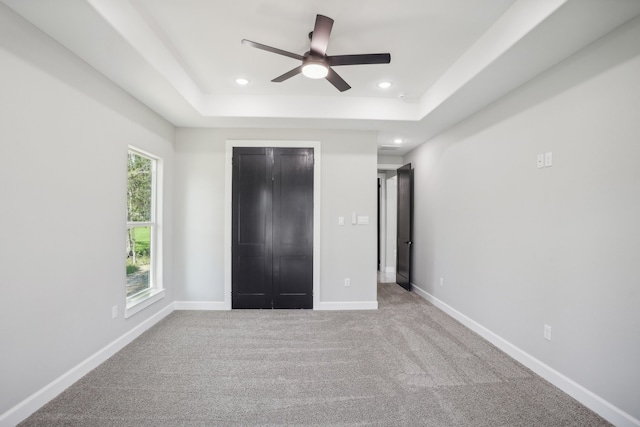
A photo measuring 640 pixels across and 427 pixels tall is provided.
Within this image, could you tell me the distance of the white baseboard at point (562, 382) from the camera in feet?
5.94

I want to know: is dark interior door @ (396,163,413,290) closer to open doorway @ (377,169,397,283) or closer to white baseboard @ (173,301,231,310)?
open doorway @ (377,169,397,283)

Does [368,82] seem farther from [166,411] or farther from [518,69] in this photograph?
[166,411]

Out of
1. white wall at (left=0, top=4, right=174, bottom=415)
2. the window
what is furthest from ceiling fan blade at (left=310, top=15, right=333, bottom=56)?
the window

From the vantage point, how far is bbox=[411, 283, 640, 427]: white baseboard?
181 centimetres

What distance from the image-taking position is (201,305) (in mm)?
3996

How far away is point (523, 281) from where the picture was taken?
2.61 m

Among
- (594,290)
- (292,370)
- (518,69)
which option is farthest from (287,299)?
(518,69)

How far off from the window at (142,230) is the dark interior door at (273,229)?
3.18 feet

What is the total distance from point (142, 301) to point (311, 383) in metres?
2.15

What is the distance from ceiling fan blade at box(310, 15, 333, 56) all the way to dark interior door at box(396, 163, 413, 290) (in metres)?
3.46

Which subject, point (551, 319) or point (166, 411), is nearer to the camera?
point (166, 411)

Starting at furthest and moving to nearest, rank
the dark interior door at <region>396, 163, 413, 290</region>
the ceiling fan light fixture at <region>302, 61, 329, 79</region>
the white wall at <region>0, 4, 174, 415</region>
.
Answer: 1. the dark interior door at <region>396, 163, 413, 290</region>
2. the ceiling fan light fixture at <region>302, 61, 329, 79</region>
3. the white wall at <region>0, 4, 174, 415</region>

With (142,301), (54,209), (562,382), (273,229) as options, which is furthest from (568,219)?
(142,301)

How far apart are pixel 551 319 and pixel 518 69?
2017 mm
